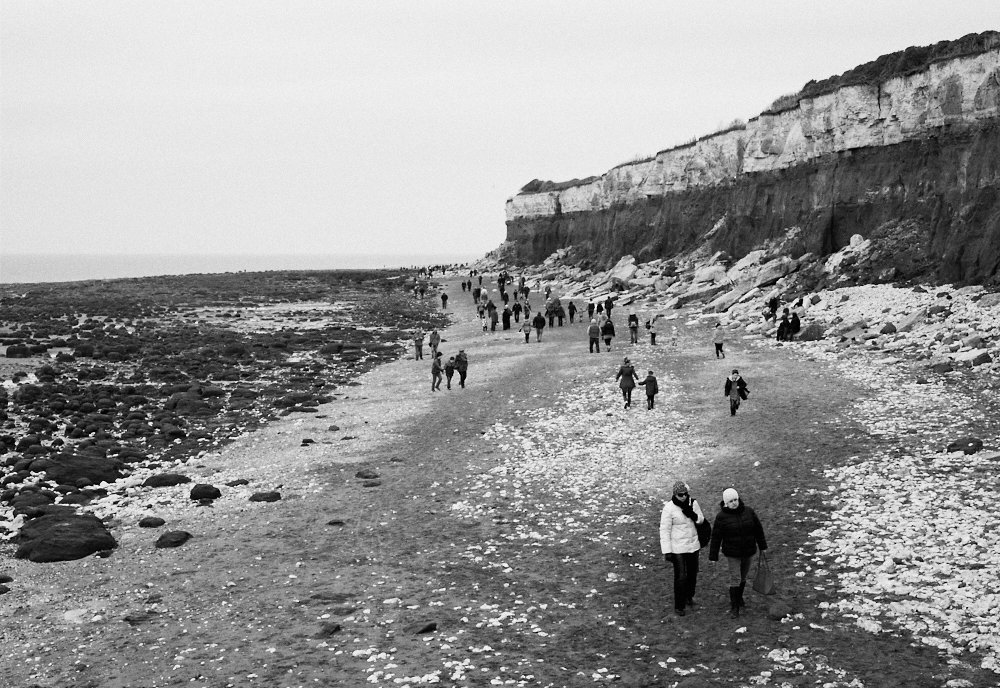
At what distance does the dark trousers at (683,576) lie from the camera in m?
12.2

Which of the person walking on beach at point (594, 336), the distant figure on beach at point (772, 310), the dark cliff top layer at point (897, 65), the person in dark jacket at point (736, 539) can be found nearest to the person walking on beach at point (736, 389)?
the person in dark jacket at point (736, 539)

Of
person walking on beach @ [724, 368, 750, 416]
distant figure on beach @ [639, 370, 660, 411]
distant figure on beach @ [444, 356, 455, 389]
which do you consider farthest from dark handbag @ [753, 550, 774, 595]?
distant figure on beach @ [444, 356, 455, 389]

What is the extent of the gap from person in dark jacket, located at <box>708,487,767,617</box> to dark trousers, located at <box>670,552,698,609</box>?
0.53 metres

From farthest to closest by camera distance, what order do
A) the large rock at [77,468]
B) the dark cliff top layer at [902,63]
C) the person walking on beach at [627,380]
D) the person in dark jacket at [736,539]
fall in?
1. the dark cliff top layer at [902,63]
2. the person walking on beach at [627,380]
3. the large rock at [77,468]
4. the person in dark jacket at [736,539]

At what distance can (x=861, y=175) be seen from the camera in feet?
169

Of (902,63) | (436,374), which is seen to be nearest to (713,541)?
(436,374)

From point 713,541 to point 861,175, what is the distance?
45886 mm

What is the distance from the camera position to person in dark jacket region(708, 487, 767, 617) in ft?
38.6

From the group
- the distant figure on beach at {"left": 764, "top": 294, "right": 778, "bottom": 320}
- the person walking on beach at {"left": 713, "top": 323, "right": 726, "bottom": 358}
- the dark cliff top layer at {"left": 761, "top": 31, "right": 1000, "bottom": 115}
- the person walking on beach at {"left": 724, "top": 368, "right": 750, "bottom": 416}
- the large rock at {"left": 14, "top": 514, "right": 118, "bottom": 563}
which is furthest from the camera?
the dark cliff top layer at {"left": 761, "top": 31, "right": 1000, "bottom": 115}

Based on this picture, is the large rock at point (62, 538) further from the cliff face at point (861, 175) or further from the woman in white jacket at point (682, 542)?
the cliff face at point (861, 175)

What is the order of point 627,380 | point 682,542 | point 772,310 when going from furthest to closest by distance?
point 772,310
point 627,380
point 682,542

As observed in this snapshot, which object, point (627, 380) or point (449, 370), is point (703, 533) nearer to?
point (627, 380)

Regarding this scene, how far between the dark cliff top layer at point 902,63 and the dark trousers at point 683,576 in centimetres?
3980

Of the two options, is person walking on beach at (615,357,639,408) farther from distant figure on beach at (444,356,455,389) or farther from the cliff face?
the cliff face
